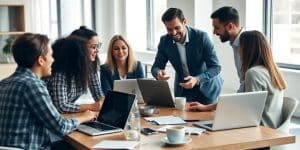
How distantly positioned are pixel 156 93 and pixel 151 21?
16.2 ft

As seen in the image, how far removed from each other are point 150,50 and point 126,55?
424 centimetres

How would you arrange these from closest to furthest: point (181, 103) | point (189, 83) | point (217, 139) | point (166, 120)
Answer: point (217, 139)
point (166, 120)
point (181, 103)
point (189, 83)

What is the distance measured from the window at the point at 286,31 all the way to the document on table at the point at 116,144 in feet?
11.7

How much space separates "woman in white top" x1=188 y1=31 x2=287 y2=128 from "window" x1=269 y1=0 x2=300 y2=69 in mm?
2693

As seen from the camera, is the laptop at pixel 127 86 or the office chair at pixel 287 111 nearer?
the office chair at pixel 287 111

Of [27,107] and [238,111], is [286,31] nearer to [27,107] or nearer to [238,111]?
[238,111]

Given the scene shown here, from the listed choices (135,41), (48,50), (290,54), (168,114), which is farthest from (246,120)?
(135,41)

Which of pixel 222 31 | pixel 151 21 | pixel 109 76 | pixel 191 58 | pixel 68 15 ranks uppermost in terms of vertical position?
pixel 68 15

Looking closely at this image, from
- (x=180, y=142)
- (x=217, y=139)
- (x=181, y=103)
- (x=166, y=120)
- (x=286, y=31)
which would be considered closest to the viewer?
(x=180, y=142)

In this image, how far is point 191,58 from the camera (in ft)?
12.8

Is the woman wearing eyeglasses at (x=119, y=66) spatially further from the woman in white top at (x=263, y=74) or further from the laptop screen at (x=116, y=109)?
the woman in white top at (x=263, y=74)

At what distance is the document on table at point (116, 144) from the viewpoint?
7.45 ft

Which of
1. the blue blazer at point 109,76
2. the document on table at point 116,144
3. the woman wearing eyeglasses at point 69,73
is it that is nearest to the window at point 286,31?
the blue blazer at point 109,76

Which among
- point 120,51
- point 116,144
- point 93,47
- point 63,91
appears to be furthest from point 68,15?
point 116,144
